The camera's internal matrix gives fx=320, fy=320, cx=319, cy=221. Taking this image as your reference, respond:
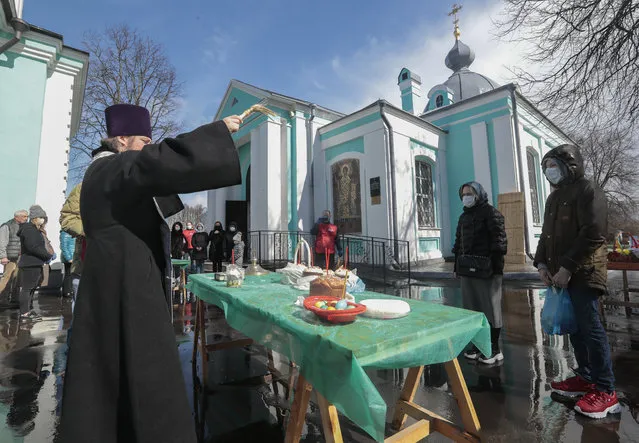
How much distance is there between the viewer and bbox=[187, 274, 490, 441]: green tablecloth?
45.0 inches

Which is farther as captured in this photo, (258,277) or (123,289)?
(258,277)

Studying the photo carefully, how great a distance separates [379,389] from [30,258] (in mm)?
6026

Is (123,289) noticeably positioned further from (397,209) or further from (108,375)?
(397,209)

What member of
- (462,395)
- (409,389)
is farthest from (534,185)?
(462,395)

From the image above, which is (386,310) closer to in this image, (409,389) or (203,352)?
(409,389)

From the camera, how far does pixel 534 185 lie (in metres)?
13.3

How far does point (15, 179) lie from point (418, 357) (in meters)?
9.65

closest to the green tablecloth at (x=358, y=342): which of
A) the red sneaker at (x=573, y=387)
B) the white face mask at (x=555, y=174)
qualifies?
the red sneaker at (x=573, y=387)

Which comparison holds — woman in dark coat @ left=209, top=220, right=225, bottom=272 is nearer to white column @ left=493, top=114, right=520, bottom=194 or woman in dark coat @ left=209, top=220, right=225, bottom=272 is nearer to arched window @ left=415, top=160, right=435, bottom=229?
arched window @ left=415, top=160, right=435, bottom=229

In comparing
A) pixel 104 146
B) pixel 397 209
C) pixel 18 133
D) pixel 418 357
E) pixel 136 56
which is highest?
pixel 136 56

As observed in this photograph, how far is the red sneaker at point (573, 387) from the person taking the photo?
8.48 ft

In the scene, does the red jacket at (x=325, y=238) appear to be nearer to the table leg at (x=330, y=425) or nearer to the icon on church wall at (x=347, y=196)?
the icon on church wall at (x=347, y=196)

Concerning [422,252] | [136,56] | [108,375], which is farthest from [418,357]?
[136,56]

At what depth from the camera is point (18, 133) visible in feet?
24.6
